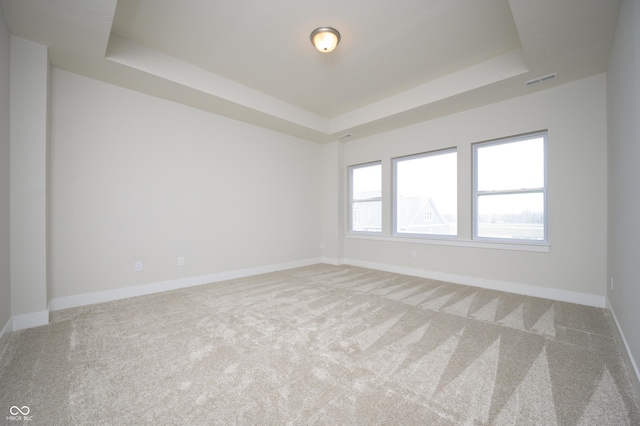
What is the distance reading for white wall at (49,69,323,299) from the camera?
3033mm

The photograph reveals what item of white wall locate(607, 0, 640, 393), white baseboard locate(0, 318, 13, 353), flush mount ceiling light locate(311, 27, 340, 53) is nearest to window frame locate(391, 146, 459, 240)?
white wall locate(607, 0, 640, 393)

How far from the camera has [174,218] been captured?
3795mm

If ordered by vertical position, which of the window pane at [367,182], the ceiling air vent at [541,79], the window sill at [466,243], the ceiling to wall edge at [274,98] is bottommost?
the window sill at [466,243]

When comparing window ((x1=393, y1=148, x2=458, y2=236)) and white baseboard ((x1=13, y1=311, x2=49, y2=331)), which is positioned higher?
window ((x1=393, y1=148, x2=458, y2=236))

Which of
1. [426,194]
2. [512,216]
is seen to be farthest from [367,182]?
[512,216]

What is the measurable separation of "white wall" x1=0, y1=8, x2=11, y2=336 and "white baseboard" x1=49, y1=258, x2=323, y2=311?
633 millimetres

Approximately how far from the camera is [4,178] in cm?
228

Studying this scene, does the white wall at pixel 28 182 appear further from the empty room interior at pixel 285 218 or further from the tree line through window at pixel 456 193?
the tree line through window at pixel 456 193

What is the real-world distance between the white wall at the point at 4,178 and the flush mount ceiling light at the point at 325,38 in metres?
2.59

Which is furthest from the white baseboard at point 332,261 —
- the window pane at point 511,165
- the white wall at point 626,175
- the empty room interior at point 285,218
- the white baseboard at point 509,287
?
the white wall at point 626,175

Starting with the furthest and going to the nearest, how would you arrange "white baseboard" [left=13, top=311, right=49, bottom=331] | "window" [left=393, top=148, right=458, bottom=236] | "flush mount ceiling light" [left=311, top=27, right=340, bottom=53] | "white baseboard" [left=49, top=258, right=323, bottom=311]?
1. "window" [left=393, top=148, right=458, bottom=236]
2. "white baseboard" [left=49, top=258, right=323, bottom=311]
3. "flush mount ceiling light" [left=311, top=27, right=340, bottom=53]
4. "white baseboard" [left=13, top=311, right=49, bottom=331]

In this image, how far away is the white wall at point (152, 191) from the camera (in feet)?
9.95

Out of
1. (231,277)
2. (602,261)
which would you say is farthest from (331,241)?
(602,261)

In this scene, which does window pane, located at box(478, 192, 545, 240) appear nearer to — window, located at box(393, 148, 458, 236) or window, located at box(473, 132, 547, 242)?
window, located at box(473, 132, 547, 242)
